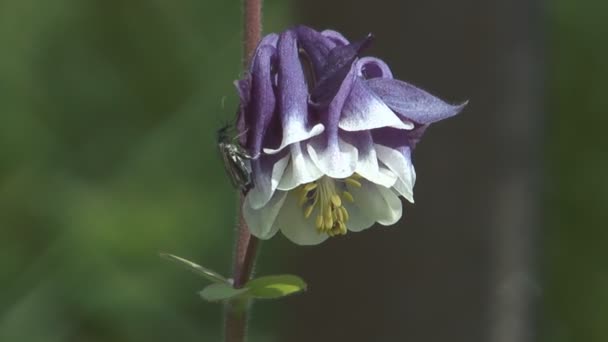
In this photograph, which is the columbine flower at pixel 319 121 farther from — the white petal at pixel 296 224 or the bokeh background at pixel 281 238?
the bokeh background at pixel 281 238

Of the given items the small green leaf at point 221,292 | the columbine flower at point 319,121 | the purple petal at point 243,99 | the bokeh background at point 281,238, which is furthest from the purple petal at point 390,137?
the bokeh background at point 281,238

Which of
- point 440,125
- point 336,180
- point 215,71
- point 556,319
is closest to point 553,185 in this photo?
point 556,319

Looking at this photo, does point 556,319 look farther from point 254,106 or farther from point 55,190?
point 254,106

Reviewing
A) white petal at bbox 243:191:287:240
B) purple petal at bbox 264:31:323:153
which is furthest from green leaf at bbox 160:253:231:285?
purple petal at bbox 264:31:323:153

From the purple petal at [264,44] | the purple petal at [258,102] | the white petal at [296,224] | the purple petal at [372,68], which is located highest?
the purple petal at [264,44]

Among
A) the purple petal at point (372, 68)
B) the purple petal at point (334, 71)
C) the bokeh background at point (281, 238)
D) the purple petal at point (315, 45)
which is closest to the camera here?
the purple petal at point (334, 71)

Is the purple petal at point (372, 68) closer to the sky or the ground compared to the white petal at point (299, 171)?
closer to the sky

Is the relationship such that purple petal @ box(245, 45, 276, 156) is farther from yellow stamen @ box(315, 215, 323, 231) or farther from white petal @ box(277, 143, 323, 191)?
yellow stamen @ box(315, 215, 323, 231)
